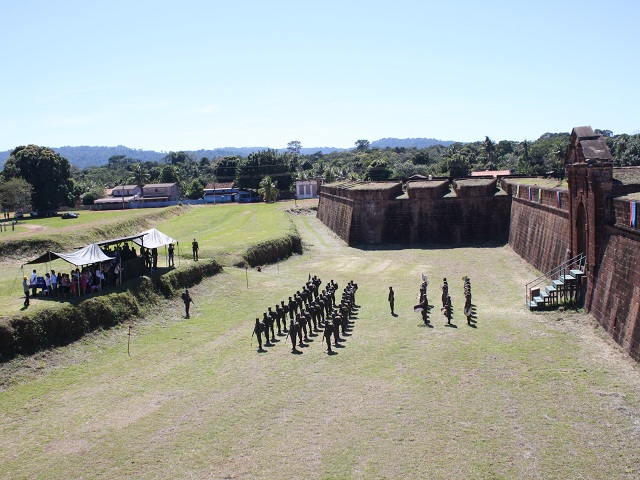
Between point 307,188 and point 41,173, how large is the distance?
4660cm

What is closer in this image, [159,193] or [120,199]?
[120,199]

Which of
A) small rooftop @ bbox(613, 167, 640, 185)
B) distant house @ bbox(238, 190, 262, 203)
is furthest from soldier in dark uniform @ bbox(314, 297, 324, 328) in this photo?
distant house @ bbox(238, 190, 262, 203)

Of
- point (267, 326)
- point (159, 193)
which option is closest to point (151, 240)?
point (267, 326)

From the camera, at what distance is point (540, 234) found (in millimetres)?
31797

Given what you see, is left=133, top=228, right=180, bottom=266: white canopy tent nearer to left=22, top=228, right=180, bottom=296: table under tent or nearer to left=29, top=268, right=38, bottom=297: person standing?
left=22, top=228, right=180, bottom=296: table under tent

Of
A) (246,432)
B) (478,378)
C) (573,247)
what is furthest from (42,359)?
(573,247)

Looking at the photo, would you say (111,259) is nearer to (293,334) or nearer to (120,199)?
(293,334)

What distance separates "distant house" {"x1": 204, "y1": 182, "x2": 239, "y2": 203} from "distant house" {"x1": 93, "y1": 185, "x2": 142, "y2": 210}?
12.3 meters

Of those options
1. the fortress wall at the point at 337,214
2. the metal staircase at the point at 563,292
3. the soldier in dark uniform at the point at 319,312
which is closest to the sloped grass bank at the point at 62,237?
the fortress wall at the point at 337,214

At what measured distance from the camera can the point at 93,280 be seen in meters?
22.3

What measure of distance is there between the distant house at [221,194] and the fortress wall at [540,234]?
70.6 m

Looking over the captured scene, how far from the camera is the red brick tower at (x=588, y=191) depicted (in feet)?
70.0

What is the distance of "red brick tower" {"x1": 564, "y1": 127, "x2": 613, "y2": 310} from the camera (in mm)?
21328

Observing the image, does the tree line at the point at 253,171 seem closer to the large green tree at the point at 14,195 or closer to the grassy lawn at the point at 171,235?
the large green tree at the point at 14,195
